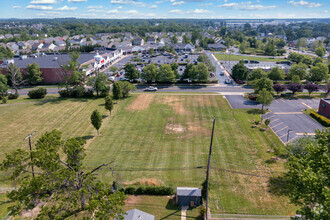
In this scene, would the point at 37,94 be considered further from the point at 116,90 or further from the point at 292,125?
the point at 292,125

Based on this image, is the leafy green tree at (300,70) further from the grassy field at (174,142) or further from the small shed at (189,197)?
the small shed at (189,197)

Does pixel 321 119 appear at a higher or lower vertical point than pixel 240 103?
higher

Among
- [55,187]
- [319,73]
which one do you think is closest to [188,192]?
[55,187]

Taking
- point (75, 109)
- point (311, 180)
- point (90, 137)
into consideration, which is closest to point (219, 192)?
point (311, 180)

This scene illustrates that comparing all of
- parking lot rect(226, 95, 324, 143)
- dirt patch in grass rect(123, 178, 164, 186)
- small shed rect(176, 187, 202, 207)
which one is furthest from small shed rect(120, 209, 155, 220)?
parking lot rect(226, 95, 324, 143)

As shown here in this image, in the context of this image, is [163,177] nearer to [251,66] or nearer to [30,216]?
[30,216]

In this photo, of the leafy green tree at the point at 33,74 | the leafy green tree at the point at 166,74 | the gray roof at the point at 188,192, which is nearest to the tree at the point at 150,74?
the leafy green tree at the point at 166,74
